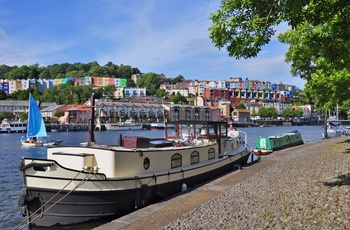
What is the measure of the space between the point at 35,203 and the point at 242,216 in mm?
6910

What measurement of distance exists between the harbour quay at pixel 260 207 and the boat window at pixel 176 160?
1.61 meters

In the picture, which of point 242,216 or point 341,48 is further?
point 341,48

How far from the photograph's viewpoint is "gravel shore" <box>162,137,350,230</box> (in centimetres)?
849

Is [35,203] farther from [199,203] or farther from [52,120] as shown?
[52,120]

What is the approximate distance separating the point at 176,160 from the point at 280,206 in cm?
642

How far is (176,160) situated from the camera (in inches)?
620

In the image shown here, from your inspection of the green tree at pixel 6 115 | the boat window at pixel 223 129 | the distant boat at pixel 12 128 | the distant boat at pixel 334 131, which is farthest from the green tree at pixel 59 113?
the boat window at pixel 223 129

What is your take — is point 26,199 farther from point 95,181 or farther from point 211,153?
point 211,153

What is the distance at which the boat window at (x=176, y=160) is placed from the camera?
50.8 ft

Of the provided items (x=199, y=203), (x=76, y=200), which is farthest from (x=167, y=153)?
(x=76, y=200)

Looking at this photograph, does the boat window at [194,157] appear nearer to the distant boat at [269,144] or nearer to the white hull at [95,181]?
the white hull at [95,181]

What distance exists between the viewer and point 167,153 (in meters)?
15.1

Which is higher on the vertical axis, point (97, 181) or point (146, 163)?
point (146, 163)

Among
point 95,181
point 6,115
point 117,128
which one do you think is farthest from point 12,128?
point 95,181
